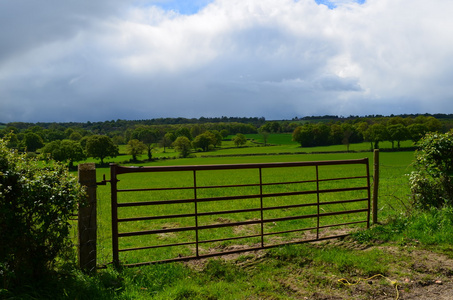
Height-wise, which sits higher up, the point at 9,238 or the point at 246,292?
the point at 9,238

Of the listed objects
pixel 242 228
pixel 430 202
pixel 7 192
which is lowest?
pixel 242 228

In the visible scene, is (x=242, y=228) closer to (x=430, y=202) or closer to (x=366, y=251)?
(x=366, y=251)

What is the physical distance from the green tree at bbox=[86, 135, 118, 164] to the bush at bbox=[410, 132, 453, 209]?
88.2m

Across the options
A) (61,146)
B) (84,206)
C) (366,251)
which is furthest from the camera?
(61,146)

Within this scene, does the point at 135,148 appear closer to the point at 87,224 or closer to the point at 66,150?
the point at 66,150

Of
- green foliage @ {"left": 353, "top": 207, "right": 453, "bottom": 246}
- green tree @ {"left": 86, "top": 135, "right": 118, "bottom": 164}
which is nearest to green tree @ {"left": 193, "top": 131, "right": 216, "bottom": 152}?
green tree @ {"left": 86, "top": 135, "right": 118, "bottom": 164}

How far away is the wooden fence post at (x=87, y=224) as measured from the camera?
4719 millimetres

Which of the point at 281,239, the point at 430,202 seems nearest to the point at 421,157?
the point at 430,202

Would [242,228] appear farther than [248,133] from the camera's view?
No

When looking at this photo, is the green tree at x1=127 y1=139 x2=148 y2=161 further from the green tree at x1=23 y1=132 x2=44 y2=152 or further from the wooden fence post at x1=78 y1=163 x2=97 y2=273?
the wooden fence post at x1=78 y1=163 x2=97 y2=273

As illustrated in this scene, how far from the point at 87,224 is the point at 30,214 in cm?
93

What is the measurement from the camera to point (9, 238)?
3.74 m

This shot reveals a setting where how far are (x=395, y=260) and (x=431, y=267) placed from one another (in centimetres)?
53

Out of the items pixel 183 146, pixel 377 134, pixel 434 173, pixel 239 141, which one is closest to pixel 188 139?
pixel 183 146
